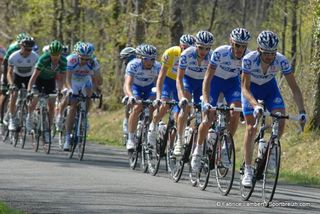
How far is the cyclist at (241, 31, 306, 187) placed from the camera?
40.4 feet

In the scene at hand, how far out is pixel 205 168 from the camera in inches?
551

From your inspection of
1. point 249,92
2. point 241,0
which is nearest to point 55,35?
point 241,0

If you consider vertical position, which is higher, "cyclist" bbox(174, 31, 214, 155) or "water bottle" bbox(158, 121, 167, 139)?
"cyclist" bbox(174, 31, 214, 155)

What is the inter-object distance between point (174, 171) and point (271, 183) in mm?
→ 3453

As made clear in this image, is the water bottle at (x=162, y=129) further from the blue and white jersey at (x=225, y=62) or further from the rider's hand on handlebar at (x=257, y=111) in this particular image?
the rider's hand on handlebar at (x=257, y=111)

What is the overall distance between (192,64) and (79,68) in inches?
162

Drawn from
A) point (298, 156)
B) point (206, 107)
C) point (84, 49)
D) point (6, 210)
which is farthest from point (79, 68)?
point (6, 210)

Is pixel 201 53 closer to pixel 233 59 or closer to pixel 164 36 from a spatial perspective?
pixel 233 59

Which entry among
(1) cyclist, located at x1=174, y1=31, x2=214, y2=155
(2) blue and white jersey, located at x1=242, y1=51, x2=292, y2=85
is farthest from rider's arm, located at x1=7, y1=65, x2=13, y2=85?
(2) blue and white jersey, located at x1=242, y1=51, x2=292, y2=85

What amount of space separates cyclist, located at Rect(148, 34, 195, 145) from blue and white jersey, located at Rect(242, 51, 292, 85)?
2976 millimetres

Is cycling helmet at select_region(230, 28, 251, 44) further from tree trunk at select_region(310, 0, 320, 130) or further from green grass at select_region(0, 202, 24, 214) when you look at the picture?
tree trunk at select_region(310, 0, 320, 130)

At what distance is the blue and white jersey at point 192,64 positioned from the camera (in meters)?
15.0

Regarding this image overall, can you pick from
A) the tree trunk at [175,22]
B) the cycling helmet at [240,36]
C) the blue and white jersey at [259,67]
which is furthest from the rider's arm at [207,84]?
the tree trunk at [175,22]

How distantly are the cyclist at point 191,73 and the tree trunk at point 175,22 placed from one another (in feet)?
42.7
